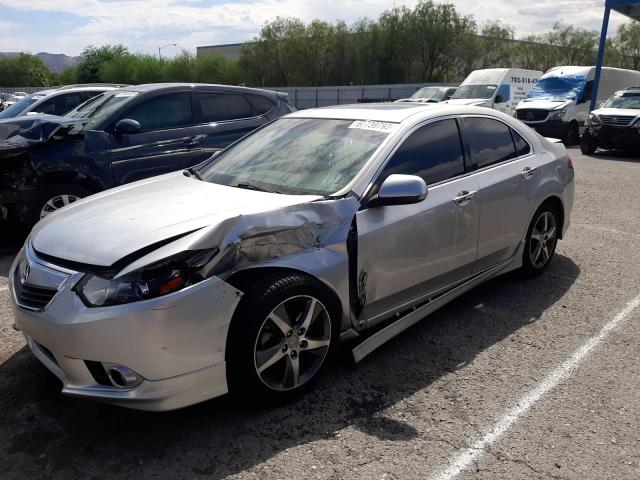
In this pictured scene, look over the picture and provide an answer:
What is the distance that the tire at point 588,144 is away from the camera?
14341 millimetres

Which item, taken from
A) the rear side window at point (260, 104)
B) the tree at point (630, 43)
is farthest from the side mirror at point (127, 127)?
the tree at point (630, 43)

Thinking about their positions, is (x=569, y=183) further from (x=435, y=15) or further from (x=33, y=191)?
(x=435, y=15)

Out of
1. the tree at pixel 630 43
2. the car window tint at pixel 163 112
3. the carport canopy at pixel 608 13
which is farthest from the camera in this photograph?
the tree at pixel 630 43

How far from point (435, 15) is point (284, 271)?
46304mm

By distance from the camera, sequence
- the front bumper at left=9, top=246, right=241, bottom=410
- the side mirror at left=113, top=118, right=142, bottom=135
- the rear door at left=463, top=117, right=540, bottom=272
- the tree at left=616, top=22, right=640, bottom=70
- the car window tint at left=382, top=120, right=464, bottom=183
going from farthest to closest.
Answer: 1. the tree at left=616, top=22, right=640, bottom=70
2. the side mirror at left=113, top=118, right=142, bottom=135
3. the rear door at left=463, top=117, right=540, bottom=272
4. the car window tint at left=382, top=120, right=464, bottom=183
5. the front bumper at left=9, top=246, right=241, bottom=410

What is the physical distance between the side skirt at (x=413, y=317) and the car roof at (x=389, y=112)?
1252 millimetres

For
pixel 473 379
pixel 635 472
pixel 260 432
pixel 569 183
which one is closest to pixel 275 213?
pixel 260 432

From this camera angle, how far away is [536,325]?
411 cm

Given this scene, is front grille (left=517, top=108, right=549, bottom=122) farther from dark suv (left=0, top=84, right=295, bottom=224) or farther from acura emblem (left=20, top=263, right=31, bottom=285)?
acura emblem (left=20, top=263, right=31, bottom=285)

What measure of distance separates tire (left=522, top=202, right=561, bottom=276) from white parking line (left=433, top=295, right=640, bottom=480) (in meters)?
0.83

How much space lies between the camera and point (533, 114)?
17.4m

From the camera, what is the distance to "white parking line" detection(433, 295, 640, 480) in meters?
2.61

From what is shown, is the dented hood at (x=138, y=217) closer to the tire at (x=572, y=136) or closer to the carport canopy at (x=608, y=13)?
the tire at (x=572, y=136)

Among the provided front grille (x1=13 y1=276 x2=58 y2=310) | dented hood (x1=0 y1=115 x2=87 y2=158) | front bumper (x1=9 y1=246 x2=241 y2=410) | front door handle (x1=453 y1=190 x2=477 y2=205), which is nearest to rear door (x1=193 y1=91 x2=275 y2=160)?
dented hood (x1=0 y1=115 x2=87 y2=158)
